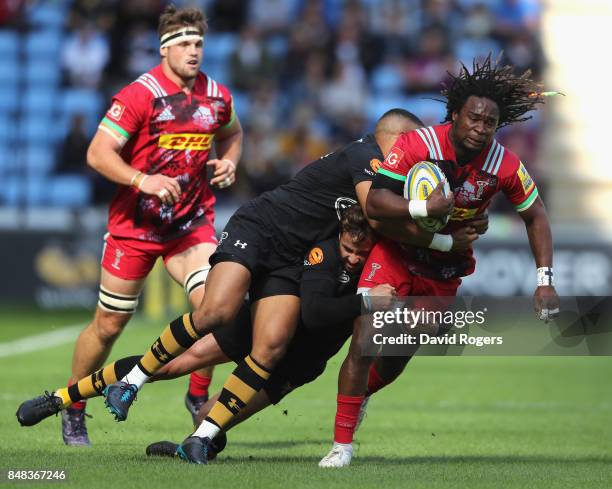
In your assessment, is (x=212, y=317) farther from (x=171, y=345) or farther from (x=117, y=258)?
(x=117, y=258)

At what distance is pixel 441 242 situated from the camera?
6.79 metres

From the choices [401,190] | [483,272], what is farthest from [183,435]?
[483,272]

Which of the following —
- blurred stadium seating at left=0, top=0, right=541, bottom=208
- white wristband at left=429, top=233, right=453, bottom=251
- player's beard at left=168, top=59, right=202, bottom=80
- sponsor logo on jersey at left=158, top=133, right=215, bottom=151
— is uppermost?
blurred stadium seating at left=0, top=0, right=541, bottom=208

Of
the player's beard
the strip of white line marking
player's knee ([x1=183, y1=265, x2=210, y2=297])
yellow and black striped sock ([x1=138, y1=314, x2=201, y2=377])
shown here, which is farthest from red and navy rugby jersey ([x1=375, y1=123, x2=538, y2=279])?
the strip of white line marking

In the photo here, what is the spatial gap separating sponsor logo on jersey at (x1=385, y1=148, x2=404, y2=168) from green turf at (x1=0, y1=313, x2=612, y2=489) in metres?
1.58

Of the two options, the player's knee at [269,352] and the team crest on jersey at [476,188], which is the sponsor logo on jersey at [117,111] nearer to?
the player's knee at [269,352]

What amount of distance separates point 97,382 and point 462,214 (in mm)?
2214

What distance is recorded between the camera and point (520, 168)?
688cm

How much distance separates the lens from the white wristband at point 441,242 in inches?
267

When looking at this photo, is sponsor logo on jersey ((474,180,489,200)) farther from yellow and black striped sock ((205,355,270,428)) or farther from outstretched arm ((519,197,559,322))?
yellow and black striped sock ((205,355,270,428))

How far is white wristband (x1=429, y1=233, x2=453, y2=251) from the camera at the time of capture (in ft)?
22.2

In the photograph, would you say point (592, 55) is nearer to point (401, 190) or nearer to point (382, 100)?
point (382, 100)

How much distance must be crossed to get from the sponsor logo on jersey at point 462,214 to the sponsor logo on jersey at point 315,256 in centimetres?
75

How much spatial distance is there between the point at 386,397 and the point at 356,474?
4.60 meters
